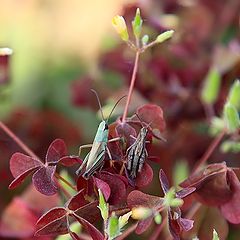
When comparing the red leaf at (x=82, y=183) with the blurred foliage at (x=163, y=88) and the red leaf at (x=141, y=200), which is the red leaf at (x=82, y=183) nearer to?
the red leaf at (x=141, y=200)

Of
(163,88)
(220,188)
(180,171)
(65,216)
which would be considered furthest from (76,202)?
(163,88)

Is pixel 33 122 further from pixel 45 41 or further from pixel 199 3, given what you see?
pixel 45 41

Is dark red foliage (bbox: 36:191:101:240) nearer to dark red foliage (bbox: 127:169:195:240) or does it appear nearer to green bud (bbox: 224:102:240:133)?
dark red foliage (bbox: 127:169:195:240)

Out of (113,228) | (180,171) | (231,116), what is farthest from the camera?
(180,171)

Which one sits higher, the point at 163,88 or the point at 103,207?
the point at 103,207

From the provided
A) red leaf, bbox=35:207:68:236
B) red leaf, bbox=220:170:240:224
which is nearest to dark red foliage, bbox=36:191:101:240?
red leaf, bbox=35:207:68:236

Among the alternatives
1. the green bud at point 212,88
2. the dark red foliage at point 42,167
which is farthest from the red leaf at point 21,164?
the green bud at point 212,88

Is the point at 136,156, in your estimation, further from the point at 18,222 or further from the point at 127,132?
the point at 18,222
